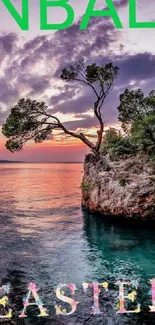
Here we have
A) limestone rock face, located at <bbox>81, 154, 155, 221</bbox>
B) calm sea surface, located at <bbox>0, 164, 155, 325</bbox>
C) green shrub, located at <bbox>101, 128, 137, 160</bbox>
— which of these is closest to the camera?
calm sea surface, located at <bbox>0, 164, 155, 325</bbox>

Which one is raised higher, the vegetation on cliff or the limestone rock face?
the vegetation on cliff

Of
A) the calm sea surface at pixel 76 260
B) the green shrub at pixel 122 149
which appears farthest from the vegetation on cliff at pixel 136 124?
the calm sea surface at pixel 76 260

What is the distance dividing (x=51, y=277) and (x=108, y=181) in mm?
16566

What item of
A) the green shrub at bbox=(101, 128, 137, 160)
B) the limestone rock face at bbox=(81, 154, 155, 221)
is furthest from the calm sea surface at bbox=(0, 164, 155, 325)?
the green shrub at bbox=(101, 128, 137, 160)

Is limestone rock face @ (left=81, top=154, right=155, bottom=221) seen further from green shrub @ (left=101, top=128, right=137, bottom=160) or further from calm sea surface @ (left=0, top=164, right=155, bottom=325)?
calm sea surface @ (left=0, top=164, right=155, bottom=325)

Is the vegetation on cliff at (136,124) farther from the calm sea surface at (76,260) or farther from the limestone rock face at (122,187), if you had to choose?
the calm sea surface at (76,260)

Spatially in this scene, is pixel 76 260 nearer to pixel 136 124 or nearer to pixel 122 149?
pixel 136 124

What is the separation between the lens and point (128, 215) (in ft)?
95.2

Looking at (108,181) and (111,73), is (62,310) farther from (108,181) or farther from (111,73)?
(111,73)

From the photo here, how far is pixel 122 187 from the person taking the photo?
30078 mm

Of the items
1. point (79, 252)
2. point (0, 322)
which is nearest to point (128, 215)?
point (79, 252)

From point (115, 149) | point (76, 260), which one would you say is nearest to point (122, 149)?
point (115, 149)

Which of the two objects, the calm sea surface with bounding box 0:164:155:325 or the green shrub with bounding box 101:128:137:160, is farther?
the green shrub with bounding box 101:128:137:160

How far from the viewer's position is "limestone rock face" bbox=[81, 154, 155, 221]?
28.1m
